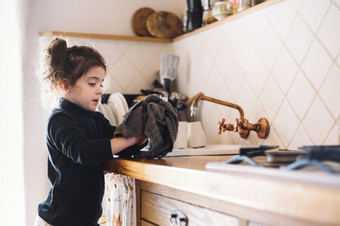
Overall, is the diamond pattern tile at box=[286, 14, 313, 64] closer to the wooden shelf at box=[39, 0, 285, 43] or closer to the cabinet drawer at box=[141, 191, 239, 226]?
the wooden shelf at box=[39, 0, 285, 43]

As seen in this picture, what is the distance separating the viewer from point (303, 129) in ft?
4.76

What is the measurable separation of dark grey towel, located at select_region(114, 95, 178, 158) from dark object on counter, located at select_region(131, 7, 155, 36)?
1151mm

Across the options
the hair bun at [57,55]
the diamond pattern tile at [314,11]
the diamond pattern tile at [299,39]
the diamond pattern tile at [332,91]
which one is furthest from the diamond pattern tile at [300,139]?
the hair bun at [57,55]

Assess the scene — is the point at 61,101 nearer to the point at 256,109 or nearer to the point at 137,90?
the point at 256,109

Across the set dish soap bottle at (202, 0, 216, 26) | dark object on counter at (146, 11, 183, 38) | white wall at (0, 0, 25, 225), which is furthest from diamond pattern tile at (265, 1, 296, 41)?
white wall at (0, 0, 25, 225)

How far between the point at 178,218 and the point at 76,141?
15.4 inches

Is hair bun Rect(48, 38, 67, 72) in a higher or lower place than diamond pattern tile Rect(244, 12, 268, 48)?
lower

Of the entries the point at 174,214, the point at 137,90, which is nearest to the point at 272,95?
the point at 174,214

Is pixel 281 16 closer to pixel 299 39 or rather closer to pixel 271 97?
pixel 299 39

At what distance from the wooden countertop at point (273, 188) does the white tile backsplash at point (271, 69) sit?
67 centimetres

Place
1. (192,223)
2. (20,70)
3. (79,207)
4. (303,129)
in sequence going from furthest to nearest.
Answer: (20,70), (303,129), (79,207), (192,223)

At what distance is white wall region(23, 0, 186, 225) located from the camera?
2094mm

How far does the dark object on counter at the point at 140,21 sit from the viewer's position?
2.39 m

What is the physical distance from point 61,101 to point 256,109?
79 centimetres
